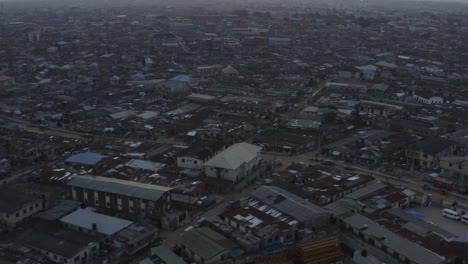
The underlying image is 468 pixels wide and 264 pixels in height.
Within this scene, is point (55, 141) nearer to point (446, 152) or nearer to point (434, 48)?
point (446, 152)

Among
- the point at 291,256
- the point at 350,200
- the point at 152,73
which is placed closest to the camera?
the point at 291,256

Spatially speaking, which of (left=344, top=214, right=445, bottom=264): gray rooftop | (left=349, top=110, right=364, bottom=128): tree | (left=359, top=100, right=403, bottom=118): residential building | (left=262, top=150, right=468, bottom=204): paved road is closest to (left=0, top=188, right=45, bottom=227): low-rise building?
(left=262, top=150, right=468, bottom=204): paved road

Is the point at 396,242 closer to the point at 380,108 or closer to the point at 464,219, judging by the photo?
the point at 464,219

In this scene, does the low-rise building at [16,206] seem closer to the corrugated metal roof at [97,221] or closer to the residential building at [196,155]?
the corrugated metal roof at [97,221]

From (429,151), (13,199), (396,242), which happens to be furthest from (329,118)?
(13,199)

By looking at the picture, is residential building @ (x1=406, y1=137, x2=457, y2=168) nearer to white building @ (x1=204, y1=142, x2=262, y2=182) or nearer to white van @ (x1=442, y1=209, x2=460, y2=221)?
white van @ (x1=442, y1=209, x2=460, y2=221)

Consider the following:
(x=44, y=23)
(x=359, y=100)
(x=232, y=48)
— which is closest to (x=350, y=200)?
(x=359, y=100)

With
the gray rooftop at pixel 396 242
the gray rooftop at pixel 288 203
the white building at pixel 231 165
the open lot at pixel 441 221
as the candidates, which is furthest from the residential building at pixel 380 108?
the gray rooftop at pixel 396 242
